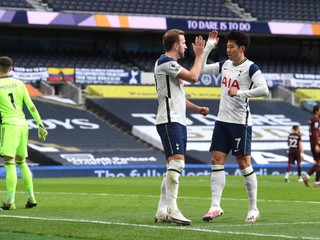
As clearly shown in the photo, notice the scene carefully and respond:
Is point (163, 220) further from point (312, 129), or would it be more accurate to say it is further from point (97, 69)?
point (97, 69)

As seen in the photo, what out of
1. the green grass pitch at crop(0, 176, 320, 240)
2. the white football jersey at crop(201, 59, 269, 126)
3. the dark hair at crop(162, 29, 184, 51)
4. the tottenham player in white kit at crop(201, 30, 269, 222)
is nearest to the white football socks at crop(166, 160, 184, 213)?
the green grass pitch at crop(0, 176, 320, 240)

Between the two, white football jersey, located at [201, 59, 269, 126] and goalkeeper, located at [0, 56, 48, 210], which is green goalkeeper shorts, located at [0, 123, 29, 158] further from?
white football jersey, located at [201, 59, 269, 126]

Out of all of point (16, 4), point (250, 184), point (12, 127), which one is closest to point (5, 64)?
point (12, 127)

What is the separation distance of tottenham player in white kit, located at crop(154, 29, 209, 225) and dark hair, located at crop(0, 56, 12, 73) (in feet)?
11.3

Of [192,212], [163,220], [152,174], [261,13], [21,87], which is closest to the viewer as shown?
[163,220]

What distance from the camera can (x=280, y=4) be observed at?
A: 56375 millimetres

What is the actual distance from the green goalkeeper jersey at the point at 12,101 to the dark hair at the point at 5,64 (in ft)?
0.59

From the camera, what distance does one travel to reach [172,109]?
38.4 ft

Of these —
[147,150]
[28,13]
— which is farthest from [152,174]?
[28,13]

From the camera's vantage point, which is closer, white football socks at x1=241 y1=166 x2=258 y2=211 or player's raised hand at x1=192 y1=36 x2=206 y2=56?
player's raised hand at x1=192 y1=36 x2=206 y2=56

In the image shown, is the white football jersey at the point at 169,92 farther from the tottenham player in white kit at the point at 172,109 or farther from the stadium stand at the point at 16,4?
the stadium stand at the point at 16,4

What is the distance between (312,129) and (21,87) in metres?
12.1

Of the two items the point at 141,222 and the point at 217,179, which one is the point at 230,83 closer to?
the point at 217,179

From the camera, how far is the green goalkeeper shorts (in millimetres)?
14422
